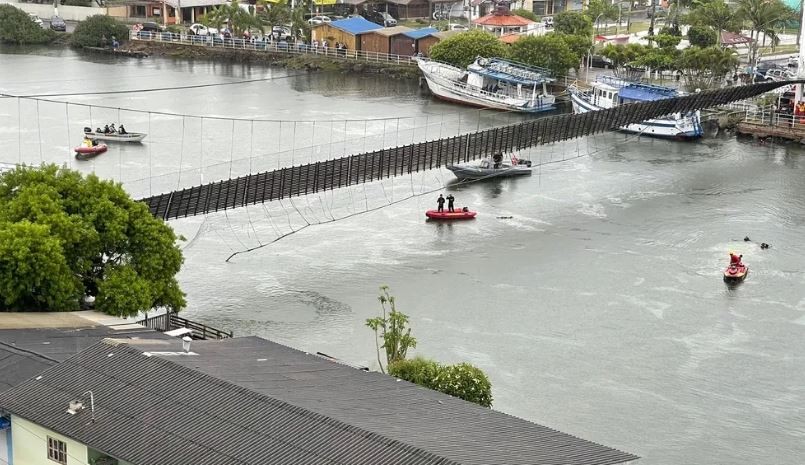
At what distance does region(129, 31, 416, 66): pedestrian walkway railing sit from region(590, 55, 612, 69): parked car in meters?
9.70

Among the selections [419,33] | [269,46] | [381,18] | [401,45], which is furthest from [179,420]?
[381,18]

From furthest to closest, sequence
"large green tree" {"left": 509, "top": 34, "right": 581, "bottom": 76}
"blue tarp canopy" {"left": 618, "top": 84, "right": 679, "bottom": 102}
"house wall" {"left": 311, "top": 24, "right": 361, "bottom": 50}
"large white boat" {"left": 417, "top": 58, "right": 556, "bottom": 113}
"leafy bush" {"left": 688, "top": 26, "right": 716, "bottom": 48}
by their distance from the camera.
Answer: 1. "house wall" {"left": 311, "top": 24, "right": 361, "bottom": 50}
2. "leafy bush" {"left": 688, "top": 26, "right": 716, "bottom": 48}
3. "large green tree" {"left": 509, "top": 34, "right": 581, "bottom": 76}
4. "large white boat" {"left": 417, "top": 58, "right": 556, "bottom": 113}
5. "blue tarp canopy" {"left": 618, "top": 84, "right": 679, "bottom": 102}

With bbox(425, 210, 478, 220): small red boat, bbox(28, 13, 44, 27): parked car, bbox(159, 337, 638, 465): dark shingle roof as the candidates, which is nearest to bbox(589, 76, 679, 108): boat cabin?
bbox(425, 210, 478, 220): small red boat

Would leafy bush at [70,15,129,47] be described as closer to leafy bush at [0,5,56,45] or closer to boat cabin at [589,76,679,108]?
leafy bush at [0,5,56,45]

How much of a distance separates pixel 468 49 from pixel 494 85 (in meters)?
4.01

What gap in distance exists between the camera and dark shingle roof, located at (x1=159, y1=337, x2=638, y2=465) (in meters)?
22.1

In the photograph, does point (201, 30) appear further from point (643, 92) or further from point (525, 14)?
point (643, 92)

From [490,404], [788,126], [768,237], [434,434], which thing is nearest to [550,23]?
[788,126]

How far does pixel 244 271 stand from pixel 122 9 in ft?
188

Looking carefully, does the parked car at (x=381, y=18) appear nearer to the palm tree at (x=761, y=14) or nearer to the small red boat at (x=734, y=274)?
the palm tree at (x=761, y=14)

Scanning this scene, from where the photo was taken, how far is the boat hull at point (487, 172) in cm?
5147

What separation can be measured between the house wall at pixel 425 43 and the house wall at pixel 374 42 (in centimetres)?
185

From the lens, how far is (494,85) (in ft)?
229

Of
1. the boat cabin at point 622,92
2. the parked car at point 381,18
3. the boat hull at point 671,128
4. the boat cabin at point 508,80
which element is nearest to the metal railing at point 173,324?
the boat hull at point 671,128
